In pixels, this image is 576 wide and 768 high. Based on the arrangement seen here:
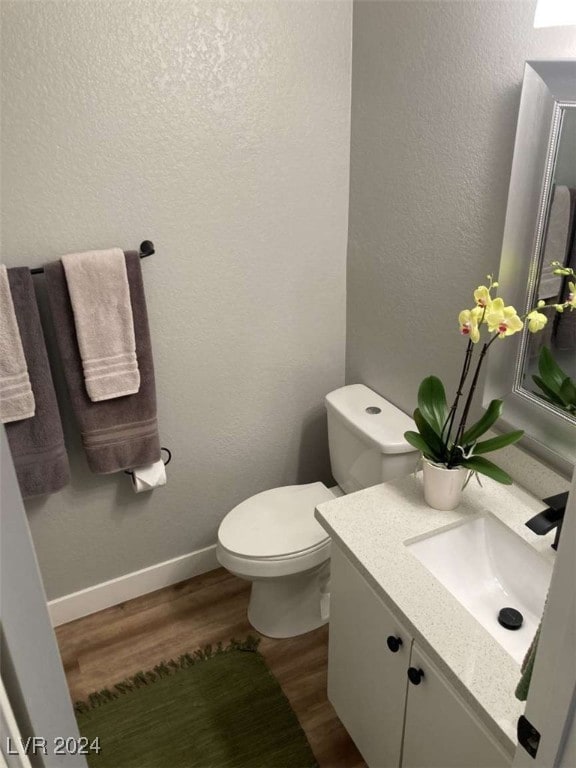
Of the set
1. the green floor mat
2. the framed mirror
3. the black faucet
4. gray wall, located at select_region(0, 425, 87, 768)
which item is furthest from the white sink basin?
gray wall, located at select_region(0, 425, 87, 768)

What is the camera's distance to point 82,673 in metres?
2.12

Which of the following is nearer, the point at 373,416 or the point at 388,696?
the point at 388,696

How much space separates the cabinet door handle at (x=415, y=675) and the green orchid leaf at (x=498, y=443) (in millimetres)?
536

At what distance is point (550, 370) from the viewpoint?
5.00ft

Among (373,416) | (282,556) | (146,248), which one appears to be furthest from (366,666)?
(146,248)

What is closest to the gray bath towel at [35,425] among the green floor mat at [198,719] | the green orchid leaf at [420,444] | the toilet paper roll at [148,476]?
the toilet paper roll at [148,476]

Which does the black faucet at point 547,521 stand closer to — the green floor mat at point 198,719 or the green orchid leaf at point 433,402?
the green orchid leaf at point 433,402

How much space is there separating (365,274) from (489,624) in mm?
1224

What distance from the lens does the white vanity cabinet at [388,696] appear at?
122 centimetres

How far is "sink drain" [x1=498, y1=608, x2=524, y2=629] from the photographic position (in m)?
1.40

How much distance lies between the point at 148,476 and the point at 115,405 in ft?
0.99

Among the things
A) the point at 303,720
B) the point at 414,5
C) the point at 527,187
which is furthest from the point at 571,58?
the point at 303,720

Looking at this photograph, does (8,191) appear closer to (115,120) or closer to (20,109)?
(20,109)

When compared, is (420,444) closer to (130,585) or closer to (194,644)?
(194,644)
